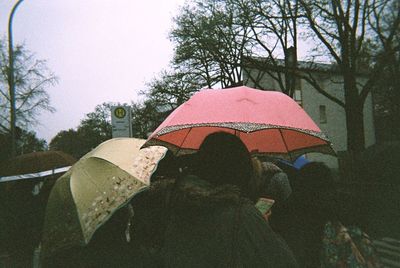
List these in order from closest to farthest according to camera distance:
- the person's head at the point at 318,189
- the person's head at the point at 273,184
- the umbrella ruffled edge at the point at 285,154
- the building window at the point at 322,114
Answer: the person's head at the point at 318,189, the person's head at the point at 273,184, the umbrella ruffled edge at the point at 285,154, the building window at the point at 322,114

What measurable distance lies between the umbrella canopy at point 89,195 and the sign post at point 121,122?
5.94m

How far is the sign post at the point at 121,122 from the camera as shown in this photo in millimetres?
8945

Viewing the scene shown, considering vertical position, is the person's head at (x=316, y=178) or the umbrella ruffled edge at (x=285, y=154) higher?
the umbrella ruffled edge at (x=285, y=154)

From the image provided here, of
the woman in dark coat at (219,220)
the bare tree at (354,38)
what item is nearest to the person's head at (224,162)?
the woman in dark coat at (219,220)

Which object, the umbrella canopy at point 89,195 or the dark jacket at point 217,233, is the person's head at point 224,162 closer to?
the dark jacket at point 217,233

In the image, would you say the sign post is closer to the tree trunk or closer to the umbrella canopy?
the umbrella canopy

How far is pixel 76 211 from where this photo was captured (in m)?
2.69

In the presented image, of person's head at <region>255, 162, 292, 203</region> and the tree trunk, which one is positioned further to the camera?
the tree trunk

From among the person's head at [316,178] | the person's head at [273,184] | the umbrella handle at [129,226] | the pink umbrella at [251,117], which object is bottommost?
the umbrella handle at [129,226]

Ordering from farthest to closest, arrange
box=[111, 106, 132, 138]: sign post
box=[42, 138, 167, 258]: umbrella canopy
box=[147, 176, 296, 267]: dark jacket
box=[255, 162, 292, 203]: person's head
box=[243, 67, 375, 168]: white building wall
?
box=[243, 67, 375, 168]: white building wall < box=[111, 106, 132, 138]: sign post < box=[255, 162, 292, 203]: person's head < box=[42, 138, 167, 258]: umbrella canopy < box=[147, 176, 296, 267]: dark jacket

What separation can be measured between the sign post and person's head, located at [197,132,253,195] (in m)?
7.33

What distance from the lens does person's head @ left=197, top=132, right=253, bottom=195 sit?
1.75 metres

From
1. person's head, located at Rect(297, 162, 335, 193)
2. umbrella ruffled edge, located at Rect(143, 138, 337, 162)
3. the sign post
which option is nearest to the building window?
the sign post

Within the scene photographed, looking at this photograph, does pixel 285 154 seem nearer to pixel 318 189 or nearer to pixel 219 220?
pixel 318 189
